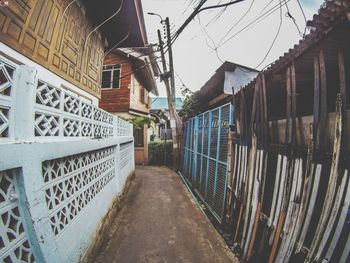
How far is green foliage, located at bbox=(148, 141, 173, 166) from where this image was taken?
39.9 feet

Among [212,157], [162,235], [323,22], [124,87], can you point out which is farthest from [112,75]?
[323,22]

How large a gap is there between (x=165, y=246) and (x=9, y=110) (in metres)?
3.19

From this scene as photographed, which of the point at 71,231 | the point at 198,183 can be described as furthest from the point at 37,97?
the point at 198,183

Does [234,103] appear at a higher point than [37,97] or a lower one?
higher

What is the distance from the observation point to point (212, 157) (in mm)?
5082

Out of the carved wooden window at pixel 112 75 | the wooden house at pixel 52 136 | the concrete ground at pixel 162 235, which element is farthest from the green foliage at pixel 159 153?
the wooden house at pixel 52 136

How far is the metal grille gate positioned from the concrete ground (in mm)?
487

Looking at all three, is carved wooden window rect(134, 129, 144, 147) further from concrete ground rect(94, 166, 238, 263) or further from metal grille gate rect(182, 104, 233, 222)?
concrete ground rect(94, 166, 238, 263)

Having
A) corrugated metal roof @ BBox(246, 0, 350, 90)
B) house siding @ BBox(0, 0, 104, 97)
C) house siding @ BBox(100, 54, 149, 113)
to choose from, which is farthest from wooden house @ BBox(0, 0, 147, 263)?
house siding @ BBox(100, 54, 149, 113)

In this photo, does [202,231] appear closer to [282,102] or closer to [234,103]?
[234,103]

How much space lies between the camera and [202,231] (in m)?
3.97

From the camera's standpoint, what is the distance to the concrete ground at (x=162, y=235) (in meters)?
3.12

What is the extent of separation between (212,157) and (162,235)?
2.29 m

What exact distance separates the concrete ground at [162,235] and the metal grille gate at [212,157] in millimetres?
487
